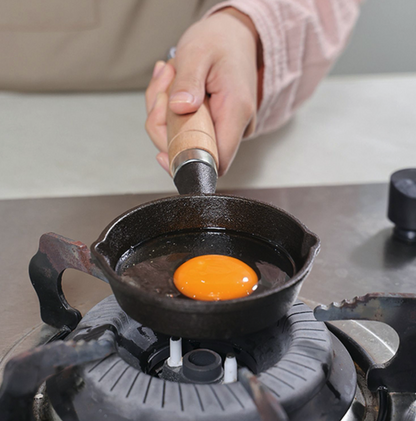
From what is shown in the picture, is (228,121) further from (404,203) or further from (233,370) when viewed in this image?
(233,370)

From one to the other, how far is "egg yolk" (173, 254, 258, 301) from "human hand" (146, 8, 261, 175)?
44cm

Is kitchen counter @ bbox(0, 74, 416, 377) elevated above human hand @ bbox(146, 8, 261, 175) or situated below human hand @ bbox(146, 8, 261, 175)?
below

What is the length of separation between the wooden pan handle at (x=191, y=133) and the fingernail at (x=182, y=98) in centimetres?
3

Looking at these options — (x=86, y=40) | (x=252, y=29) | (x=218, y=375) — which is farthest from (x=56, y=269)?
(x=86, y=40)

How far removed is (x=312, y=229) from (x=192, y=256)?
0.59 meters

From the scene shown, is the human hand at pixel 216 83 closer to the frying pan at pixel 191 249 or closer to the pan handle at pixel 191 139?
the pan handle at pixel 191 139

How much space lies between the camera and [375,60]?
3592 millimetres

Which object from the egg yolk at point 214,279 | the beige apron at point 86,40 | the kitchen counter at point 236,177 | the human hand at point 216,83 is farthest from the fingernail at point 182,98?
the beige apron at point 86,40

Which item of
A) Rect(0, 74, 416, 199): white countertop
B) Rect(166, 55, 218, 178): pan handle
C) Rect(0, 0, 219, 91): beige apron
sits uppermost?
Rect(166, 55, 218, 178): pan handle

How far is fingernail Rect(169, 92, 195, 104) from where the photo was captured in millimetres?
1113

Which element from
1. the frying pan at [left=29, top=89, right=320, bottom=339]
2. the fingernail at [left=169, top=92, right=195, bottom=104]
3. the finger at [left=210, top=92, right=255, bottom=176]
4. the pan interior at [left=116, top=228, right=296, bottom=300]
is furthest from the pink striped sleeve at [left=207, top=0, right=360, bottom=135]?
the pan interior at [left=116, top=228, right=296, bottom=300]

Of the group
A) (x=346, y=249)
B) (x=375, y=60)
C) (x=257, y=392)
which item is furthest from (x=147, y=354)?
(x=375, y=60)

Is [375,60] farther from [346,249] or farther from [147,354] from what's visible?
[147,354]

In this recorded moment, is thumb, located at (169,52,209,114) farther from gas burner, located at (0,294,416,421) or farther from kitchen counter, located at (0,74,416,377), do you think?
gas burner, located at (0,294,416,421)
